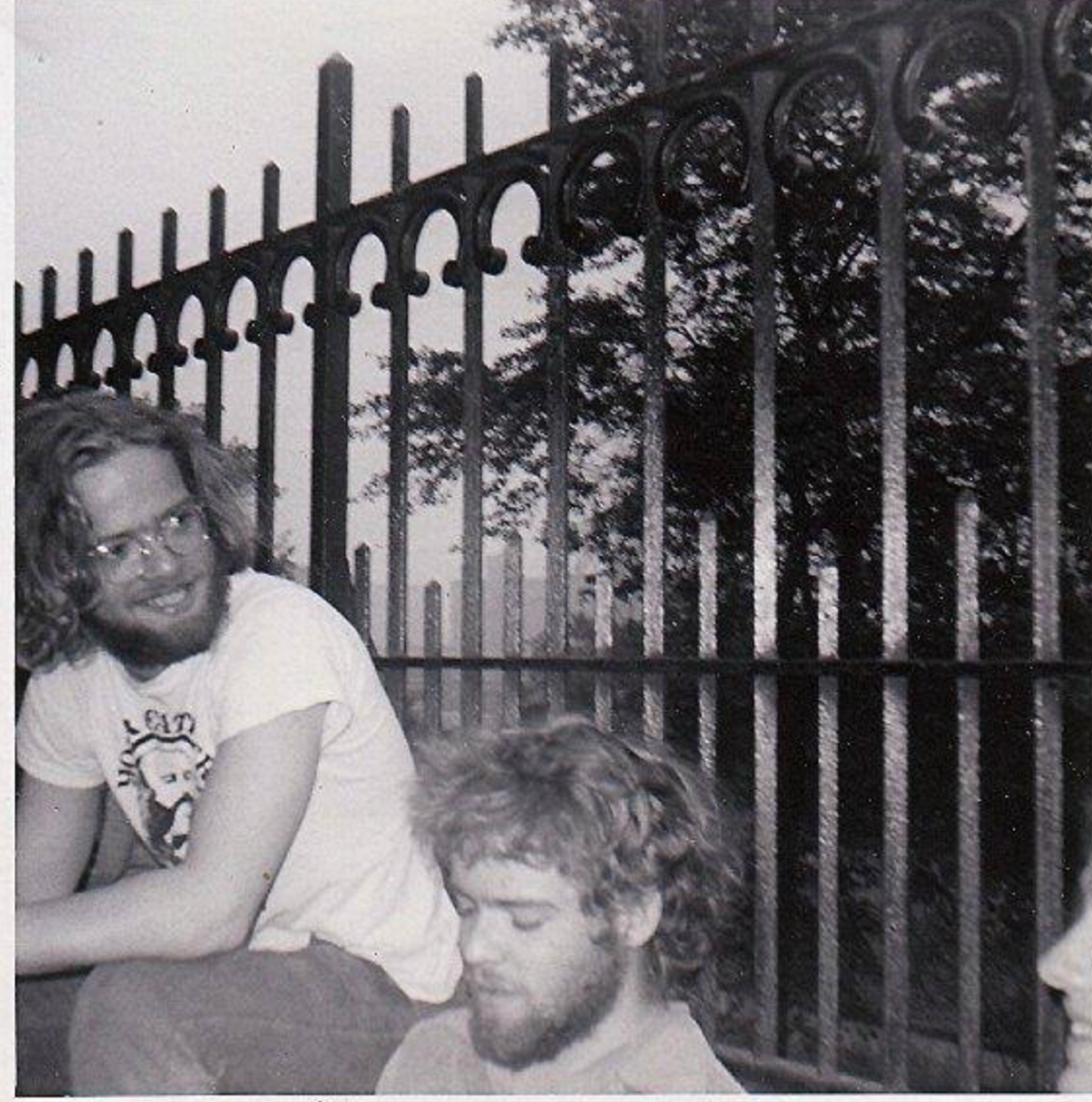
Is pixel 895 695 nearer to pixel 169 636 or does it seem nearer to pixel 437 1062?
pixel 437 1062

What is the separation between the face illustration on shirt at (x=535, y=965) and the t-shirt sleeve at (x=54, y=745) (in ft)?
2.00

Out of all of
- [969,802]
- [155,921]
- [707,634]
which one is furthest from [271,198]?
[969,802]

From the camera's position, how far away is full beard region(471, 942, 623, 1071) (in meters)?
1.28

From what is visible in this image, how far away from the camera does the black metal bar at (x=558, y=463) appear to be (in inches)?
64.7

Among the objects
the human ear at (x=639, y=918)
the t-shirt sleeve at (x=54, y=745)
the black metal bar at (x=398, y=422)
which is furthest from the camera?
the black metal bar at (x=398, y=422)

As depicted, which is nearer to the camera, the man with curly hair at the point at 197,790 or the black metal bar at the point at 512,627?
the man with curly hair at the point at 197,790

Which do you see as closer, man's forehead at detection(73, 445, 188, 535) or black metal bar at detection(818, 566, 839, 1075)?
black metal bar at detection(818, 566, 839, 1075)

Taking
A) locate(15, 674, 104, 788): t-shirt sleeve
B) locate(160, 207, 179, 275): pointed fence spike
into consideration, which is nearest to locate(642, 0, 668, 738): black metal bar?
locate(15, 674, 104, 788): t-shirt sleeve

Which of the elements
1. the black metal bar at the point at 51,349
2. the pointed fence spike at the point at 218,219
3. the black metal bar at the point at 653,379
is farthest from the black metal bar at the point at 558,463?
the black metal bar at the point at 51,349

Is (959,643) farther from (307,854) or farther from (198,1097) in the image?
(198,1097)

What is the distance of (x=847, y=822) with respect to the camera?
4.67 feet

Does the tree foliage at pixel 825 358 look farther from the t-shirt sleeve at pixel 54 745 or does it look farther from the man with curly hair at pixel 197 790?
the t-shirt sleeve at pixel 54 745

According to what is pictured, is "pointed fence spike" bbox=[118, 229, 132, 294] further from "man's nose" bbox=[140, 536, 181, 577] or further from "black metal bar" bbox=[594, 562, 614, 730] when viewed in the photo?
"black metal bar" bbox=[594, 562, 614, 730]

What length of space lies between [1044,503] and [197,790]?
0.96 metres
